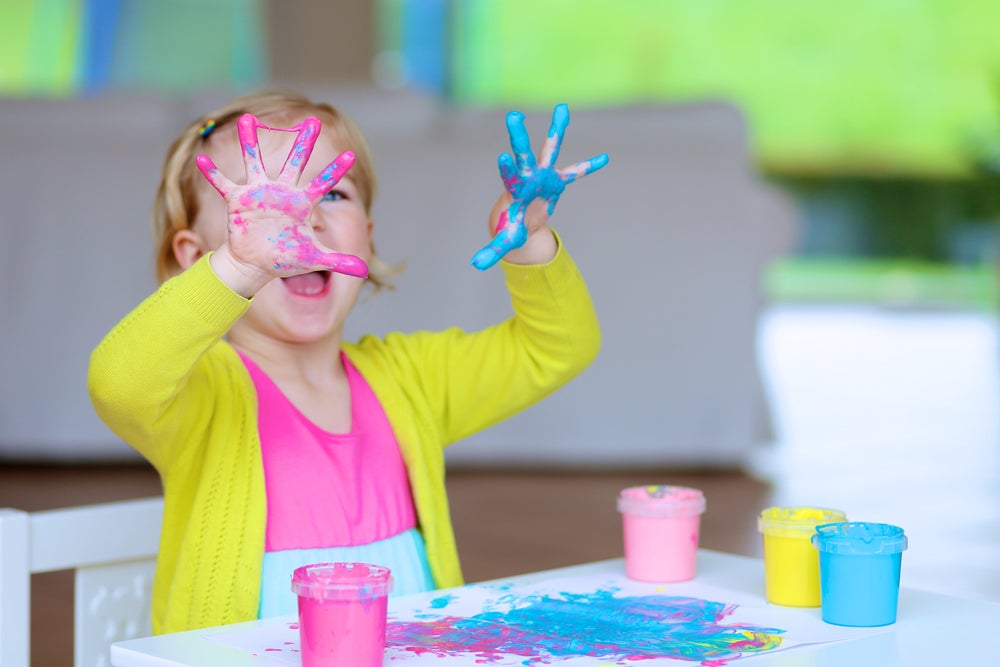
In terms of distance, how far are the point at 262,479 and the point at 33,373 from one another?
96.6 inches

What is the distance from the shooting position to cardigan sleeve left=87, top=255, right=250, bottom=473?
2.77 feet

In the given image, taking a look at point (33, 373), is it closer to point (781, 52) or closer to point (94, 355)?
point (94, 355)

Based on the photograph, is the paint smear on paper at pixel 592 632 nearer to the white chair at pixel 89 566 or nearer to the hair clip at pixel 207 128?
the white chair at pixel 89 566

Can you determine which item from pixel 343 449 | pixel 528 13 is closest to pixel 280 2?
pixel 528 13

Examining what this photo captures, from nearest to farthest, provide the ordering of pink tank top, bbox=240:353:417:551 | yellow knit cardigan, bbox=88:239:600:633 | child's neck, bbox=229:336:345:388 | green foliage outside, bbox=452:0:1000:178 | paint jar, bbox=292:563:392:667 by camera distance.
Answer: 1. paint jar, bbox=292:563:392:667
2. yellow knit cardigan, bbox=88:239:600:633
3. pink tank top, bbox=240:353:417:551
4. child's neck, bbox=229:336:345:388
5. green foliage outside, bbox=452:0:1000:178

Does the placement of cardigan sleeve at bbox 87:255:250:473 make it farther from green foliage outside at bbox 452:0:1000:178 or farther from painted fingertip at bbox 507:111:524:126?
green foliage outside at bbox 452:0:1000:178

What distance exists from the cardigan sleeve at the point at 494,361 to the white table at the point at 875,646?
0.30m

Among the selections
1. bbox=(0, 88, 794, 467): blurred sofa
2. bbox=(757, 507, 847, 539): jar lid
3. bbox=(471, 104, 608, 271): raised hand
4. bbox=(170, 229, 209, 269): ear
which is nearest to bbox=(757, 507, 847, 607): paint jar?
bbox=(757, 507, 847, 539): jar lid

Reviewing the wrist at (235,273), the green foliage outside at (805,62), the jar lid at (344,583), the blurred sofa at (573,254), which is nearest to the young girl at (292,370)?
the wrist at (235,273)

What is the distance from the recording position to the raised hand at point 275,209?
0.80 metres

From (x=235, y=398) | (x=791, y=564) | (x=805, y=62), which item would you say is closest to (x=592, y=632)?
(x=791, y=564)

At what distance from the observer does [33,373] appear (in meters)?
3.27

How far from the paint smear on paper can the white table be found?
24 millimetres

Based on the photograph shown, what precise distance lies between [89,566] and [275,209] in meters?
0.36
